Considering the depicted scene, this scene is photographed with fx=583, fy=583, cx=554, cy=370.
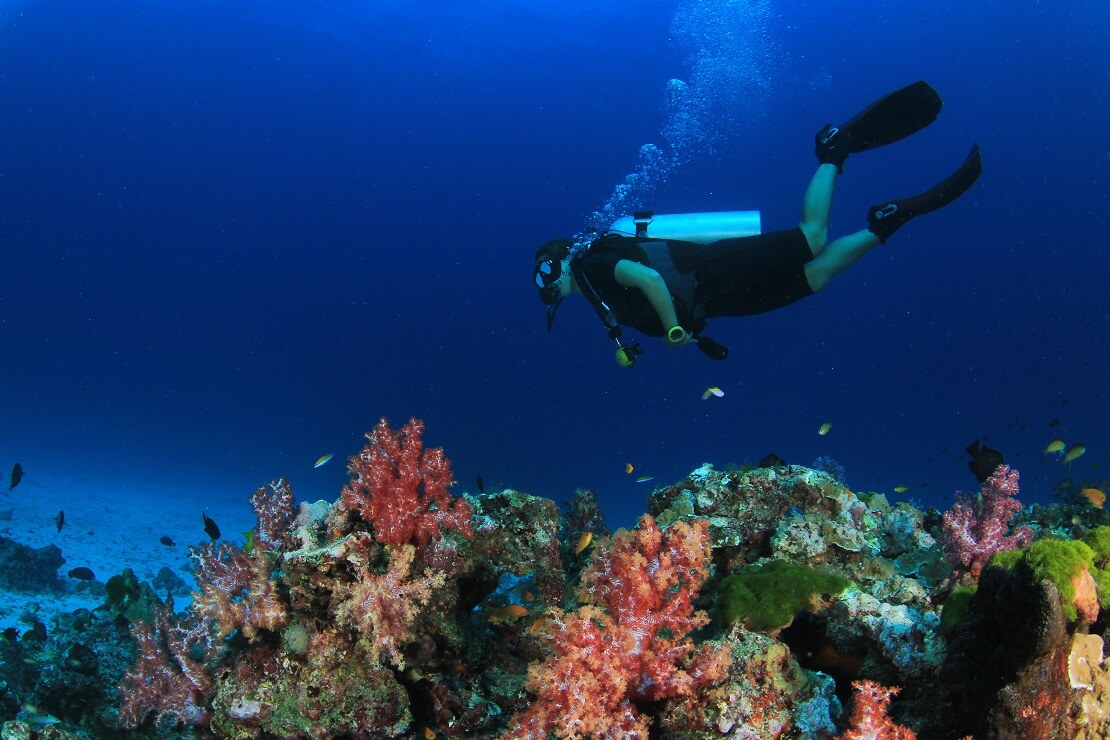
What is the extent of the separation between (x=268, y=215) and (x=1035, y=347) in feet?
394

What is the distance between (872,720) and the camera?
260 cm

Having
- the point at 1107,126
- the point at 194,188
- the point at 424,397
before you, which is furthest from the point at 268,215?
the point at 1107,126

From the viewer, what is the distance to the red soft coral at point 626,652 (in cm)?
298

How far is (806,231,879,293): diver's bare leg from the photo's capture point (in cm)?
718

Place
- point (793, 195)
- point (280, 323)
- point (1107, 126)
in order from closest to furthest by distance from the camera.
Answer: point (1107, 126) → point (793, 195) → point (280, 323)

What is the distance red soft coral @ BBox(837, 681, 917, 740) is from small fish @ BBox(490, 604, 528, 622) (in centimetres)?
217

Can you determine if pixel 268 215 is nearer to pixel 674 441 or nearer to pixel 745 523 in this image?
pixel 674 441

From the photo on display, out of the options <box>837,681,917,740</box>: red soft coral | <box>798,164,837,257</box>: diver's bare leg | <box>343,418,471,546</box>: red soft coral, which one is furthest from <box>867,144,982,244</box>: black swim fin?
<box>343,418,471,546</box>: red soft coral

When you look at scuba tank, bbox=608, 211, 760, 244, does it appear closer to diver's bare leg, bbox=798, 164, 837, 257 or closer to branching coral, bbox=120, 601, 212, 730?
diver's bare leg, bbox=798, 164, 837, 257

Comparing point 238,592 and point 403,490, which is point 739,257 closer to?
point 403,490

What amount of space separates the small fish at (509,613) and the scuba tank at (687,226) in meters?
4.99

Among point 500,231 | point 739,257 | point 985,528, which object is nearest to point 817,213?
point 739,257

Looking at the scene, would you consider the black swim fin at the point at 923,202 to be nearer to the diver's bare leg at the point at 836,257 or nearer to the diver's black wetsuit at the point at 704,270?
the diver's bare leg at the point at 836,257

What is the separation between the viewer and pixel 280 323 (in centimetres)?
10919
